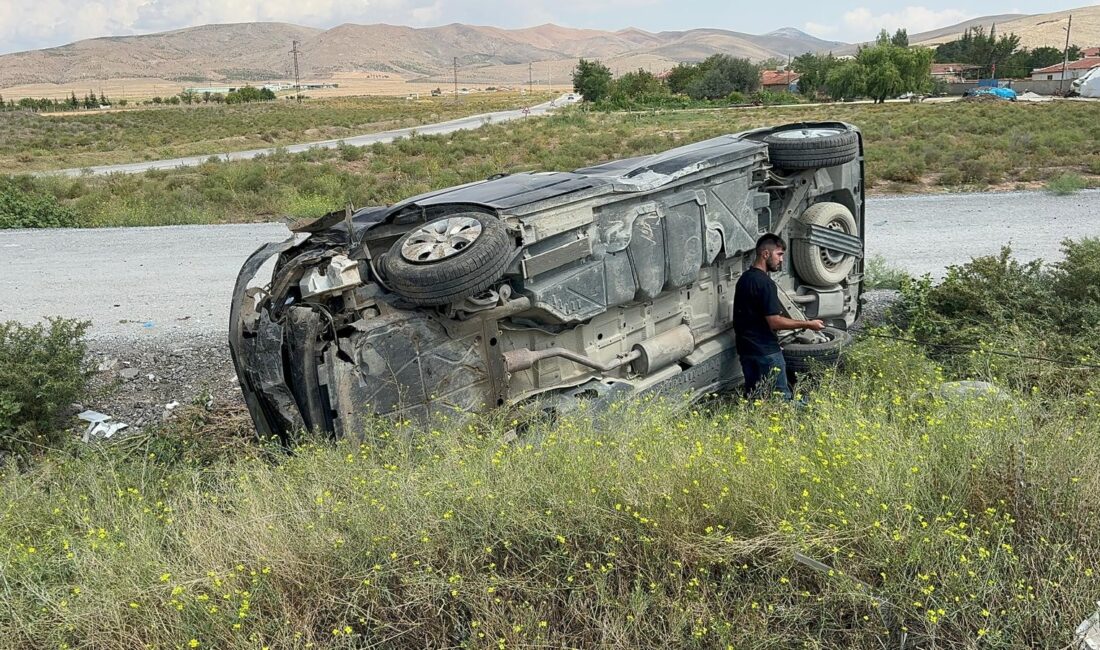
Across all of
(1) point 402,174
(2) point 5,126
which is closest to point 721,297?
(1) point 402,174

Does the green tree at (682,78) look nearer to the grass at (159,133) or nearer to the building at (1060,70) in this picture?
the grass at (159,133)

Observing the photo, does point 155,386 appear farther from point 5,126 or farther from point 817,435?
point 5,126

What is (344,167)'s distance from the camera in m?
21.7

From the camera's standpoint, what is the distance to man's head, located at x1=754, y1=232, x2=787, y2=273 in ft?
19.7

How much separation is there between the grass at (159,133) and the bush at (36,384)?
24.1 m

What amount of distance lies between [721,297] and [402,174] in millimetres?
14420

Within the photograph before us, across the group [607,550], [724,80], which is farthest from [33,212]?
[724,80]

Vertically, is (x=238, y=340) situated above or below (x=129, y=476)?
above

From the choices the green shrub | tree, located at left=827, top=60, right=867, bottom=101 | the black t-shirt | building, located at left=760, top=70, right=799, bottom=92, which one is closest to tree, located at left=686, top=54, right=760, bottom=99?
tree, located at left=827, top=60, right=867, bottom=101

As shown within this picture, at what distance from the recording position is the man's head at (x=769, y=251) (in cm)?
602

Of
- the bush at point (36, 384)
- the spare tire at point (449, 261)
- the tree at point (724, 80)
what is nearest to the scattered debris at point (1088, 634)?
the spare tire at point (449, 261)

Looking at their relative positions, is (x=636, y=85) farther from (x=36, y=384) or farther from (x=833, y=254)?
(x=36, y=384)

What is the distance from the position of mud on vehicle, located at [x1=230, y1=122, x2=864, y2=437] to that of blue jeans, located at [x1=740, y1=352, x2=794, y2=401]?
0.23 m

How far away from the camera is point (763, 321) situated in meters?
6.02
